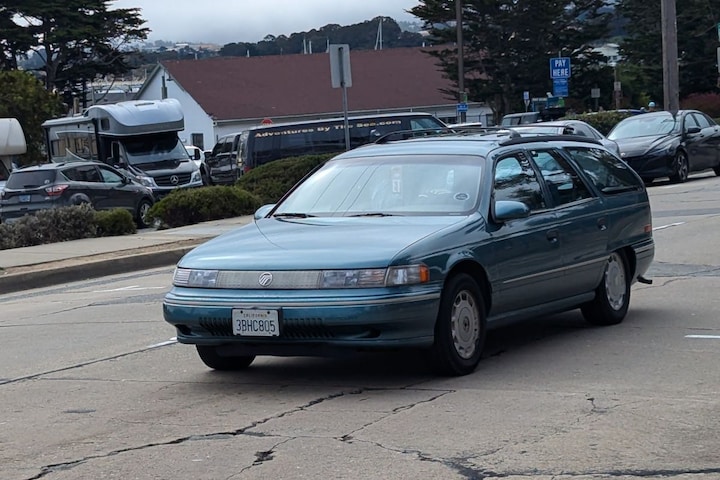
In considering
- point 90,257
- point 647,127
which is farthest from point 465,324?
point 647,127

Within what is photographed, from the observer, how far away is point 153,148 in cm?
3497

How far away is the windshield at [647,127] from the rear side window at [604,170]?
740 inches

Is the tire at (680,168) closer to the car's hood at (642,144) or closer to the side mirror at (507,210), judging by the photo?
the car's hood at (642,144)

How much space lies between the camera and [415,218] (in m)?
8.59

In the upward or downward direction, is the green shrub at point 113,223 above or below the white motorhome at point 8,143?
below

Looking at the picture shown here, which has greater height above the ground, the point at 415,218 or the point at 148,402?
the point at 415,218

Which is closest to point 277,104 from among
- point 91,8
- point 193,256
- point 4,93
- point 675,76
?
point 91,8

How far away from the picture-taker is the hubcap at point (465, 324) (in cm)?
815

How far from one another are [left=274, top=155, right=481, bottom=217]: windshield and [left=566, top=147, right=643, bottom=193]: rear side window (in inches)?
62.0

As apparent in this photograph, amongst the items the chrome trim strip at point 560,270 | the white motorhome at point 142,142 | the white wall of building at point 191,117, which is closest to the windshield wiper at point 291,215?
the chrome trim strip at point 560,270

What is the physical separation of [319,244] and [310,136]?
25194 millimetres

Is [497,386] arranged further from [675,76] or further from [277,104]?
[277,104]

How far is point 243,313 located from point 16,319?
226 inches

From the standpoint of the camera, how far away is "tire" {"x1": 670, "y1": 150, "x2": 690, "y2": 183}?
93.7 ft
